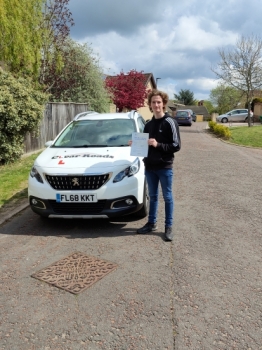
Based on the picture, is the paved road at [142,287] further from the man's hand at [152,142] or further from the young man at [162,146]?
the man's hand at [152,142]

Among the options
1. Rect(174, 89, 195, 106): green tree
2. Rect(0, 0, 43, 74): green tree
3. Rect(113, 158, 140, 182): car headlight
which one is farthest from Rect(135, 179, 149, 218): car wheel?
Rect(174, 89, 195, 106): green tree

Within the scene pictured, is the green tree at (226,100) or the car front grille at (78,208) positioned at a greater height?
the green tree at (226,100)

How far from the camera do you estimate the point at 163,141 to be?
4.08 m

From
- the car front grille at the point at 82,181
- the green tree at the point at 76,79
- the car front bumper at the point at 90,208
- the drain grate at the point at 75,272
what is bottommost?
the drain grate at the point at 75,272

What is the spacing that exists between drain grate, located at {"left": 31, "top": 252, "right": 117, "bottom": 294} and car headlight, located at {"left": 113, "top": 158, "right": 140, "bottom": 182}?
1173 millimetres

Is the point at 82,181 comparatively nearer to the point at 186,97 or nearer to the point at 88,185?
the point at 88,185

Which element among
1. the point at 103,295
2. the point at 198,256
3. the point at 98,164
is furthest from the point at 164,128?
the point at 103,295

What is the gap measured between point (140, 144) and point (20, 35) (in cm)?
881

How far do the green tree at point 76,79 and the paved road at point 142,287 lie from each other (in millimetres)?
13583

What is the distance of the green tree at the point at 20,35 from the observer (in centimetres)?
1016

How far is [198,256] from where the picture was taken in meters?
3.72

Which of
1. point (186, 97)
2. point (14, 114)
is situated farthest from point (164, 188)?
point (186, 97)

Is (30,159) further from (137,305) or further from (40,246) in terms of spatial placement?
(137,305)

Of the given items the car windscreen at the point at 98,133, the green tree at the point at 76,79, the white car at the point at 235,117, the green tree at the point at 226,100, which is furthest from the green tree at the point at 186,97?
the car windscreen at the point at 98,133
